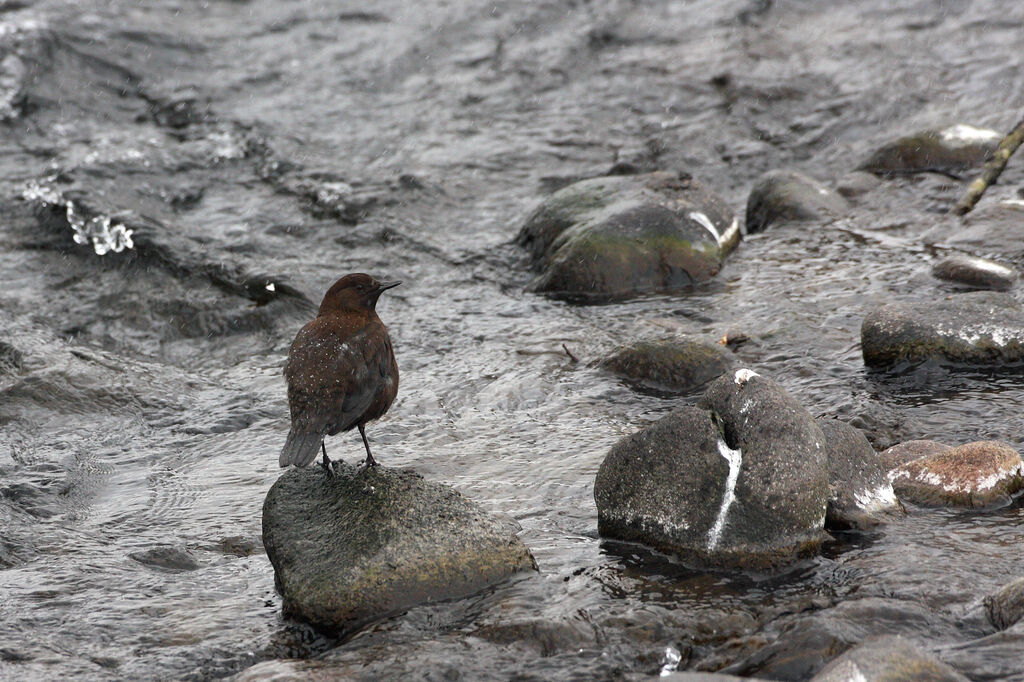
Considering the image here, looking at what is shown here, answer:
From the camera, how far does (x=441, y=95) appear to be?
41.2 feet

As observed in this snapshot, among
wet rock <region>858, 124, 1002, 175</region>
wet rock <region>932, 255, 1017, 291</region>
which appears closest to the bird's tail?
wet rock <region>932, 255, 1017, 291</region>

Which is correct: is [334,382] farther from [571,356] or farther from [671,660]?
[571,356]

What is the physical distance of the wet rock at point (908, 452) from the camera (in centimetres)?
525

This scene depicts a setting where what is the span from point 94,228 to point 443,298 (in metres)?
3.26

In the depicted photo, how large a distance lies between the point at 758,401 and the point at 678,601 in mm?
887

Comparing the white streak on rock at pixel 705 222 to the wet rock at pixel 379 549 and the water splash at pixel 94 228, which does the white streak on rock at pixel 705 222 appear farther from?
the water splash at pixel 94 228

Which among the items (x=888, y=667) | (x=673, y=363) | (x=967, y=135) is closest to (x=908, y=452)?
(x=673, y=363)

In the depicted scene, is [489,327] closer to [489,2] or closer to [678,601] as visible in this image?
[678,601]

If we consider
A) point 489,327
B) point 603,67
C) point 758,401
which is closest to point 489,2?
point 603,67

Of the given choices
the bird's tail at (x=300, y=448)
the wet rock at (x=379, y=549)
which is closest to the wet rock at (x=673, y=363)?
the wet rock at (x=379, y=549)

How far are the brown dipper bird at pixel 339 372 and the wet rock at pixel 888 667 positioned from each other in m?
2.30

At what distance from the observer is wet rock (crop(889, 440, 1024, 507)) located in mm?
4941

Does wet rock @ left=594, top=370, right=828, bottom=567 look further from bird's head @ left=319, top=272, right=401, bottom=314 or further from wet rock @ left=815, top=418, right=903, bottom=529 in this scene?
bird's head @ left=319, top=272, right=401, bottom=314

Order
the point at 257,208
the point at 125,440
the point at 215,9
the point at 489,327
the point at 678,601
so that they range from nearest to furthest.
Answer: the point at 678,601
the point at 125,440
the point at 489,327
the point at 257,208
the point at 215,9
